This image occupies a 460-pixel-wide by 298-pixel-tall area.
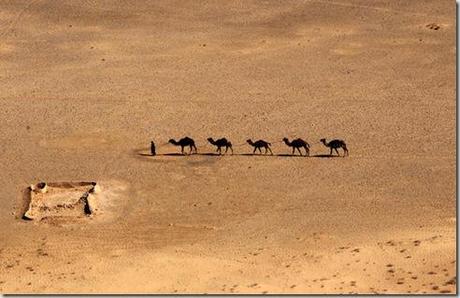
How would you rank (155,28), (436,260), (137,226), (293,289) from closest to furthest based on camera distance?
(293,289) < (436,260) < (137,226) < (155,28)

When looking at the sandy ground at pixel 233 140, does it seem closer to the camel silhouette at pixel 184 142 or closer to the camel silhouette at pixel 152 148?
the camel silhouette at pixel 152 148

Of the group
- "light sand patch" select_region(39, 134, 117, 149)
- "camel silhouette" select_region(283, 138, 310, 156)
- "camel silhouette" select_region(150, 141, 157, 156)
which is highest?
"light sand patch" select_region(39, 134, 117, 149)

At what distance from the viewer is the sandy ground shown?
2562cm

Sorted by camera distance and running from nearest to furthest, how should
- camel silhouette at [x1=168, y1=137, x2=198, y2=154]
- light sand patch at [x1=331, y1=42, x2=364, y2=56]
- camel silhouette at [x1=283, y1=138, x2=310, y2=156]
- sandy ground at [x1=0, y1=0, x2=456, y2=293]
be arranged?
sandy ground at [x1=0, y1=0, x2=456, y2=293]
camel silhouette at [x1=283, y1=138, x2=310, y2=156]
camel silhouette at [x1=168, y1=137, x2=198, y2=154]
light sand patch at [x1=331, y1=42, x2=364, y2=56]

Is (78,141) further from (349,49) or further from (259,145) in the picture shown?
(349,49)

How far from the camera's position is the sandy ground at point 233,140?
25625 mm

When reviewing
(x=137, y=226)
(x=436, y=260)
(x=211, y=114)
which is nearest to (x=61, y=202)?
(x=137, y=226)

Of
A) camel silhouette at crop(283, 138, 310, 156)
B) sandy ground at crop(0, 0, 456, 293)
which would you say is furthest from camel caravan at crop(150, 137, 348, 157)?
sandy ground at crop(0, 0, 456, 293)

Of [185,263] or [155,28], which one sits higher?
[155,28]

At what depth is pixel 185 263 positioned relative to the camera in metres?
25.9

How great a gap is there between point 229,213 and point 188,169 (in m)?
3.81

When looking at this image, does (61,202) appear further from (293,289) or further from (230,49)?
(230,49)

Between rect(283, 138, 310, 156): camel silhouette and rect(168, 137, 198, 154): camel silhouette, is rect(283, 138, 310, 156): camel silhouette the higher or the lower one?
the lower one

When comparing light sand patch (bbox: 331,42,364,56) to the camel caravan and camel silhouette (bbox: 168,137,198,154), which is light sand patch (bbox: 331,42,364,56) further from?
camel silhouette (bbox: 168,137,198,154)
